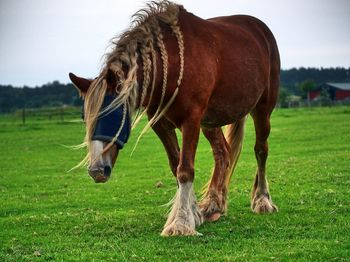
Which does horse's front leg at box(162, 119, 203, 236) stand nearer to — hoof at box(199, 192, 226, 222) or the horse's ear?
hoof at box(199, 192, 226, 222)

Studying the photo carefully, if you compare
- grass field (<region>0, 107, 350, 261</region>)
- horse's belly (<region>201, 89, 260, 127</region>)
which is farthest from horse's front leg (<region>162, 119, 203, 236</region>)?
horse's belly (<region>201, 89, 260, 127</region>)

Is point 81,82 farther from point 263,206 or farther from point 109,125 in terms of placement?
point 263,206

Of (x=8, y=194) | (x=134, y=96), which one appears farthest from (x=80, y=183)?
(x=134, y=96)

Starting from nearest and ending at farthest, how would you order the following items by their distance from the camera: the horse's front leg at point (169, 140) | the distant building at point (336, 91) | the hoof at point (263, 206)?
the horse's front leg at point (169, 140) < the hoof at point (263, 206) < the distant building at point (336, 91)

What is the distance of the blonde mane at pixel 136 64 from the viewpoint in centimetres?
537

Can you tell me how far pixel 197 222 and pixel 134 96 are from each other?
1.81m

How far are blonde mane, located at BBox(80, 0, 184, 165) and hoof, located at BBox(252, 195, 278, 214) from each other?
7.22ft

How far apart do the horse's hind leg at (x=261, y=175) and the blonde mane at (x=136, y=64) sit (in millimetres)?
2217

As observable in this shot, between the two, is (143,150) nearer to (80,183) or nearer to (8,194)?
(80,183)

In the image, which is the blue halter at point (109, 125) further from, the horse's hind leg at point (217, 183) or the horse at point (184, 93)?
the horse's hind leg at point (217, 183)

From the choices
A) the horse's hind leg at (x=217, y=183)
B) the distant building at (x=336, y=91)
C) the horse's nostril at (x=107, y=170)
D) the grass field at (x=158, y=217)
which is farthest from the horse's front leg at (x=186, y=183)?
the distant building at (x=336, y=91)

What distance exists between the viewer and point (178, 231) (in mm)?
5918

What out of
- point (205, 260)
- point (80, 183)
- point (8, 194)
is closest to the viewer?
point (205, 260)

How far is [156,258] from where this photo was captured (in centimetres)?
501
